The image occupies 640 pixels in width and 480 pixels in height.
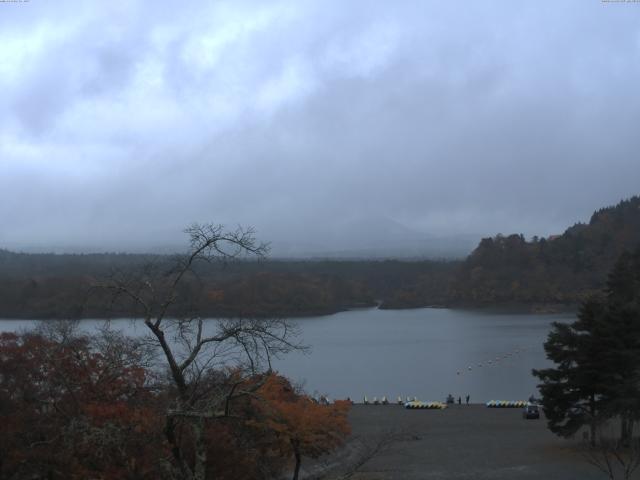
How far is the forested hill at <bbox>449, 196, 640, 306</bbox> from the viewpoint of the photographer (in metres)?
60.6

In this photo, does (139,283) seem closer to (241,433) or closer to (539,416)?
(241,433)

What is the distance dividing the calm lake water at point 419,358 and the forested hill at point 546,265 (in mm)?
11809

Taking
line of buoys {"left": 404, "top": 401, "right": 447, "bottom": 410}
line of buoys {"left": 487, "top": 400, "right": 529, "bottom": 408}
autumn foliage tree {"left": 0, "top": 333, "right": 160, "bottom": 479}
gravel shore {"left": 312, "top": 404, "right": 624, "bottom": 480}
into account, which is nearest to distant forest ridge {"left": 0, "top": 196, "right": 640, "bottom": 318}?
line of buoys {"left": 404, "top": 401, "right": 447, "bottom": 410}

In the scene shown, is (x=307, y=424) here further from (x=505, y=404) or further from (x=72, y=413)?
(x=505, y=404)

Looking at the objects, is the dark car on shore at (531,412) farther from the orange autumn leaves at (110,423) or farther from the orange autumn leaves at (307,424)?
the orange autumn leaves at (110,423)

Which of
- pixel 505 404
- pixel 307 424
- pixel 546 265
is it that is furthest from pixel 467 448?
pixel 546 265

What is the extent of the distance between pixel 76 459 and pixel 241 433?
178 centimetres

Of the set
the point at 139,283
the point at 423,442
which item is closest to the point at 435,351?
the point at 423,442

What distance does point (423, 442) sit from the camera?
13070 millimetres

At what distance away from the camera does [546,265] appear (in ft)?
214

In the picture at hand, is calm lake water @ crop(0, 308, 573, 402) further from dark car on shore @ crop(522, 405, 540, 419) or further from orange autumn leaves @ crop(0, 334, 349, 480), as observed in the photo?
orange autumn leaves @ crop(0, 334, 349, 480)

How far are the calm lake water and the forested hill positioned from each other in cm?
1181

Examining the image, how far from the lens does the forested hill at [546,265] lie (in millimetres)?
60625

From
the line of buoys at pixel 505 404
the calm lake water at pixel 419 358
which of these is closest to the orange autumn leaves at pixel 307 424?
the calm lake water at pixel 419 358
